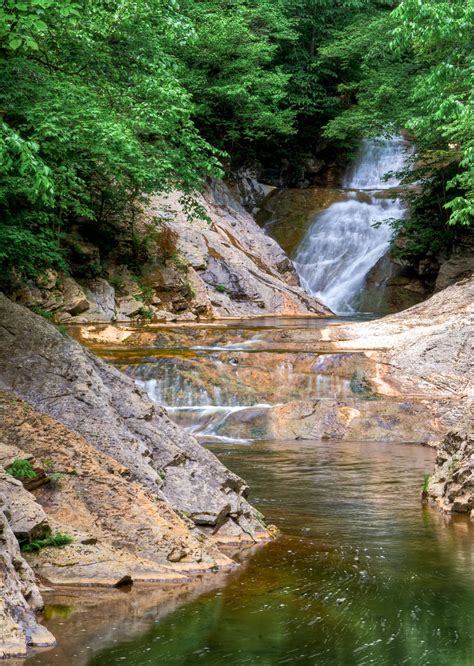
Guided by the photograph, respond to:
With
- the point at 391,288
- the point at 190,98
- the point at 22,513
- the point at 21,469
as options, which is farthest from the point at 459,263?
the point at 22,513

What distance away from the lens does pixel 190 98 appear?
28688mm

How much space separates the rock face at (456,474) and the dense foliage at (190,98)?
201 inches

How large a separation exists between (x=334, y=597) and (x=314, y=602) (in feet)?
0.60

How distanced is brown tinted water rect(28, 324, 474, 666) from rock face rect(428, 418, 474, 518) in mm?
257

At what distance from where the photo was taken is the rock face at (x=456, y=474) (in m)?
8.47

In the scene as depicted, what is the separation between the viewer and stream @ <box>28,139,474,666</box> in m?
4.61

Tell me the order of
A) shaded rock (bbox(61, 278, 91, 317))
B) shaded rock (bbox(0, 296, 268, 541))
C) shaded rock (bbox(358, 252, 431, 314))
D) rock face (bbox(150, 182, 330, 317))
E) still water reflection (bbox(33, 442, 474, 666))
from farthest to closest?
shaded rock (bbox(358, 252, 431, 314)) → rock face (bbox(150, 182, 330, 317)) → shaded rock (bbox(61, 278, 91, 317)) → shaded rock (bbox(0, 296, 268, 541)) → still water reflection (bbox(33, 442, 474, 666))

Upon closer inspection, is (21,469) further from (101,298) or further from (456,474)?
(101,298)

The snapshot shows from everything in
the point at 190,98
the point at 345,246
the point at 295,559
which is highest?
the point at 190,98

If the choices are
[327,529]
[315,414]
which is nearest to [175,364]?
[315,414]

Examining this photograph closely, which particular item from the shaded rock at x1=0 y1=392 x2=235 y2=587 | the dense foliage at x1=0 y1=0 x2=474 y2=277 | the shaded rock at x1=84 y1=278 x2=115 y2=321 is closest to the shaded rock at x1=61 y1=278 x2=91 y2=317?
the shaded rock at x1=84 y1=278 x2=115 y2=321

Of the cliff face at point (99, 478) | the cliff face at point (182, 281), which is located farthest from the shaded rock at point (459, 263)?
the cliff face at point (99, 478)

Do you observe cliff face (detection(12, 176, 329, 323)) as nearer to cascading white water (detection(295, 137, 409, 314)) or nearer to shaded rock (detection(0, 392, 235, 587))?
cascading white water (detection(295, 137, 409, 314))

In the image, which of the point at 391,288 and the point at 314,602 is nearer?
the point at 314,602
